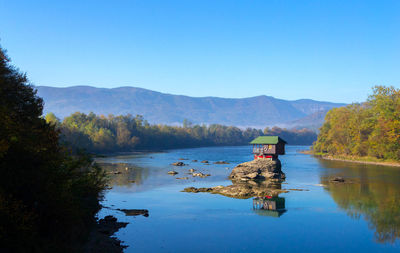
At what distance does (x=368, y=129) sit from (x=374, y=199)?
224 feet

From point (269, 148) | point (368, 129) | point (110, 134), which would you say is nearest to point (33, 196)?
point (269, 148)

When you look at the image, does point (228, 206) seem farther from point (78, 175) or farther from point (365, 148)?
point (365, 148)

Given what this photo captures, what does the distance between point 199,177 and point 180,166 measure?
842 inches

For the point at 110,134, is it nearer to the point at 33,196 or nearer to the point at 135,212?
the point at 135,212

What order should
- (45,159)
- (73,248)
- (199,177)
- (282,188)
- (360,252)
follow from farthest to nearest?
1. (199,177)
2. (282,188)
3. (360,252)
4. (73,248)
5. (45,159)

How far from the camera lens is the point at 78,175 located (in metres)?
25.1

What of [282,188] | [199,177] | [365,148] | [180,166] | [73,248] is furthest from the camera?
[365,148]

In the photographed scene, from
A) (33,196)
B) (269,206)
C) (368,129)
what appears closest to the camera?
(33,196)

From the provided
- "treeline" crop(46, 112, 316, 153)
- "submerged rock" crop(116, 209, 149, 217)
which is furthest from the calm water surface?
"treeline" crop(46, 112, 316, 153)

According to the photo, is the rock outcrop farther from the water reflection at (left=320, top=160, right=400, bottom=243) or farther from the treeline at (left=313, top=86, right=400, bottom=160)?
the treeline at (left=313, top=86, right=400, bottom=160)

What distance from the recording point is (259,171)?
62.8m

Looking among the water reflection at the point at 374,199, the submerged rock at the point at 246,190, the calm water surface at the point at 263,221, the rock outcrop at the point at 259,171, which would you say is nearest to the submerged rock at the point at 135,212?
the calm water surface at the point at 263,221

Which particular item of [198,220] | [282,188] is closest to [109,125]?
[282,188]

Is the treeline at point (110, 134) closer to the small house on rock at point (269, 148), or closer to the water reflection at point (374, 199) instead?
the small house on rock at point (269, 148)
